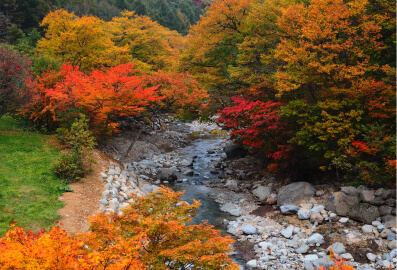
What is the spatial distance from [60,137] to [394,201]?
1401 centimetres

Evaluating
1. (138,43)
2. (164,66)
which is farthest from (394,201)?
(138,43)

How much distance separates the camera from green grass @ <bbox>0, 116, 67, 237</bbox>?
8031mm

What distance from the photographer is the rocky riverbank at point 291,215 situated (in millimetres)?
8852

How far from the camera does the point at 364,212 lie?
10258 millimetres

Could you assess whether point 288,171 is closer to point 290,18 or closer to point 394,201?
point 394,201

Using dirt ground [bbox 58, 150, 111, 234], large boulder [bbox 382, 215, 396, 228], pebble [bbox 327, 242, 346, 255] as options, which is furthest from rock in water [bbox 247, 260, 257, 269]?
dirt ground [bbox 58, 150, 111, 234]

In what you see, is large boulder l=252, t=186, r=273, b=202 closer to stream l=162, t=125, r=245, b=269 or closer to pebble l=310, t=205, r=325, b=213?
stream l=162, t=125, r=245, b=269

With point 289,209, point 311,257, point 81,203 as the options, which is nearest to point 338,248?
point 311,257

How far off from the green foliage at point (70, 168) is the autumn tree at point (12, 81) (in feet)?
14.6

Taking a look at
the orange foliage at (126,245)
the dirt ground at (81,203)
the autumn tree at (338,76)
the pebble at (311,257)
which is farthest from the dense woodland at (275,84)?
the orange foliage at (126,245)

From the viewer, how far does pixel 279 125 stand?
13.5 meters

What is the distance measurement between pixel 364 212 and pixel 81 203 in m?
9.60

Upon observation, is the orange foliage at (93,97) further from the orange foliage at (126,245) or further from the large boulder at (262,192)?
the orange foliage at (126,245)

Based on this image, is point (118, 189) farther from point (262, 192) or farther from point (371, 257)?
point (371, 257)
